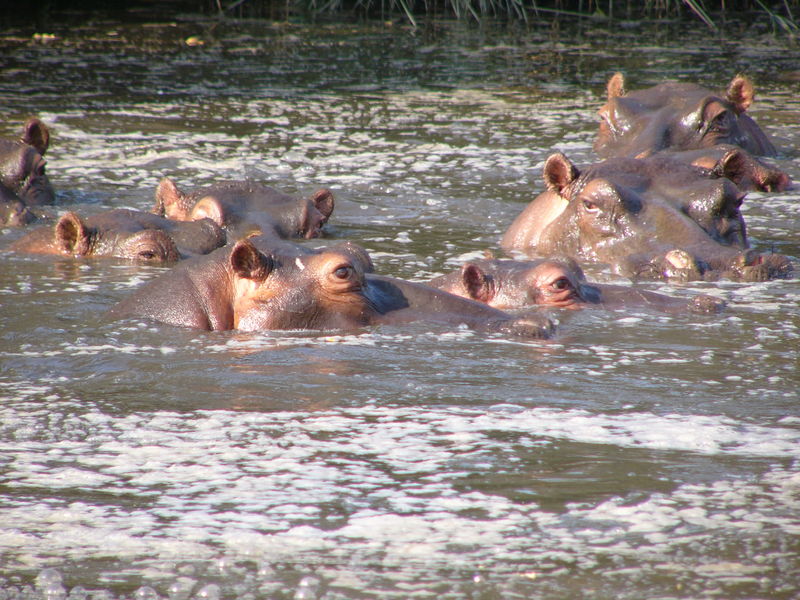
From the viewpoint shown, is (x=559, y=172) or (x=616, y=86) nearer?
(x=559, y=172)

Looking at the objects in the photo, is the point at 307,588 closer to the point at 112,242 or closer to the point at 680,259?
the point at 680,259

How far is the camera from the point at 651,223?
691 centimetres

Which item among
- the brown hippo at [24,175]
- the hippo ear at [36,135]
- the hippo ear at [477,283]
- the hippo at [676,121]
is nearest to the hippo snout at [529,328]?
the hippo ear at [477,283]

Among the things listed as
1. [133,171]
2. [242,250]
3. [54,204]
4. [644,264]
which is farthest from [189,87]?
[242,250]

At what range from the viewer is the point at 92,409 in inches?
173

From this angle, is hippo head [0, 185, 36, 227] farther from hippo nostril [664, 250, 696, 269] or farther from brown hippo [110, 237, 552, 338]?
hippo nostril [664, 250, 696, 269]

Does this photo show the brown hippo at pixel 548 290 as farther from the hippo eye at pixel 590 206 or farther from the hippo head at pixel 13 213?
the hippo head at pixel 13 213

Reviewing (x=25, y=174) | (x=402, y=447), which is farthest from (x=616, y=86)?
(x=402, y=447)

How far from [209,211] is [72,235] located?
90 centimetres

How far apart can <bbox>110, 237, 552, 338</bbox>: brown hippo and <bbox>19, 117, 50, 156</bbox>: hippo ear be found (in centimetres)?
433

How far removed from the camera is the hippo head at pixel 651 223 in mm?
6586

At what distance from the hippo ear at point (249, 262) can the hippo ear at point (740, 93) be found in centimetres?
612

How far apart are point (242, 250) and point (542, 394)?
4.55ft

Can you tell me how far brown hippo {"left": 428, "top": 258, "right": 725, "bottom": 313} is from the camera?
5824 millimetres
